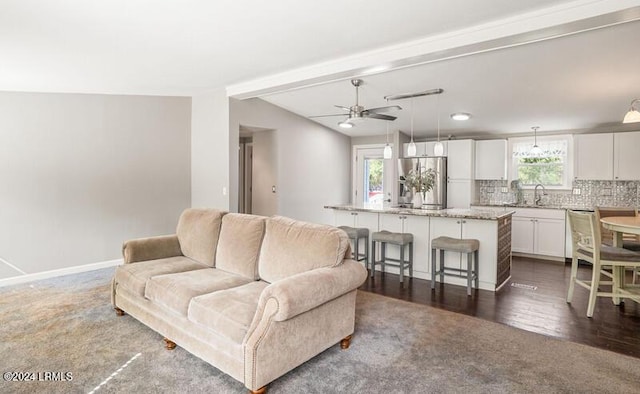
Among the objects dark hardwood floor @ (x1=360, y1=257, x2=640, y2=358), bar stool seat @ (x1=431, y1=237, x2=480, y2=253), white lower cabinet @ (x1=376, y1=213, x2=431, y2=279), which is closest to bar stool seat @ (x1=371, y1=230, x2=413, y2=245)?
white lower cabinet @ (x1=376, y1=213, x2=431, y2=279)

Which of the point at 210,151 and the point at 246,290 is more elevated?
the point at 210,151

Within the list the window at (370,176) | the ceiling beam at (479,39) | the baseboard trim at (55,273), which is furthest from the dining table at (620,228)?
the baseboard trim at (55,273)

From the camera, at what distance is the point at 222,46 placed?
3605 millimetres

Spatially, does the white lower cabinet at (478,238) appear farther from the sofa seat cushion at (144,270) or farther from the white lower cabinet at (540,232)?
the sofa seat cushion at (144,270)

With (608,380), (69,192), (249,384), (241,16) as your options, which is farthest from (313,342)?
(69,192)

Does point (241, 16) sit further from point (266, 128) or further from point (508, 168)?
point (508, 168)

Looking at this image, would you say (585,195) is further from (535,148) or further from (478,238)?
(478,238)

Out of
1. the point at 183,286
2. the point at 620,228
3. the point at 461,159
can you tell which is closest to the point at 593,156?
the point at 461,159

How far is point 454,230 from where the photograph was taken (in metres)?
4.46

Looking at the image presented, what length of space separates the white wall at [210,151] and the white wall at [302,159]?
0.39 ft

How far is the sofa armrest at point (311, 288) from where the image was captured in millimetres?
2066

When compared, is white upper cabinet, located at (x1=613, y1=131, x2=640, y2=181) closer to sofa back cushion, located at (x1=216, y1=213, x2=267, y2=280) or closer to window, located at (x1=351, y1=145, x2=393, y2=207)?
window, located at (x1=351, y1=145, x2=393, y2=207)

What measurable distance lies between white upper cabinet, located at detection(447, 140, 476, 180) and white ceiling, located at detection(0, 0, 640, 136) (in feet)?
4.16

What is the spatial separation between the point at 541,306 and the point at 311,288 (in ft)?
9.14
